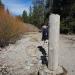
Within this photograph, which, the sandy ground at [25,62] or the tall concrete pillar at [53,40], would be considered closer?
the tall concrete pillar at [53,40]

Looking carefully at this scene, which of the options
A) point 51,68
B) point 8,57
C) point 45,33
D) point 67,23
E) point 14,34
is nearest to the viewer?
point 51,68

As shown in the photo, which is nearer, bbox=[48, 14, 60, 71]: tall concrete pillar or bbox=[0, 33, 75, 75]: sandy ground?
bbox=[48, 14, 60, 71]: tall concrete pillar

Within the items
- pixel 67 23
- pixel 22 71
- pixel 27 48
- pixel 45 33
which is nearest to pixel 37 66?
pixel 22 71

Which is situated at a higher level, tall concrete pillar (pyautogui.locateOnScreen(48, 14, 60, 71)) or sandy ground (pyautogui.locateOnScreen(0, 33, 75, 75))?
tall concrete pillar (pyautogui.locateOnScreen(48, 14, 60, 71))

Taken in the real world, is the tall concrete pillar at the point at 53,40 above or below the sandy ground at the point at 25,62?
above

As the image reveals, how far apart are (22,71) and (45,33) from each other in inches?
284

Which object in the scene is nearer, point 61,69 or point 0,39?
point 61,69

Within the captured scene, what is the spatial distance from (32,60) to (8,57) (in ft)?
5.09

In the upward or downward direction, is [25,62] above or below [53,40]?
below

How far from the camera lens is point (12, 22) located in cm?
1848

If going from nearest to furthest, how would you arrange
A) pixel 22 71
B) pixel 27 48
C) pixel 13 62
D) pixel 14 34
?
pixel 22 71 < pixel 13 62 < pixel 27 48 < pixel 14 34

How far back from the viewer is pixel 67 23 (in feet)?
108

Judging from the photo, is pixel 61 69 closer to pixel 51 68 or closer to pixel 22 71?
pixel 51 68

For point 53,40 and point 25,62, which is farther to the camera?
point 25,62
